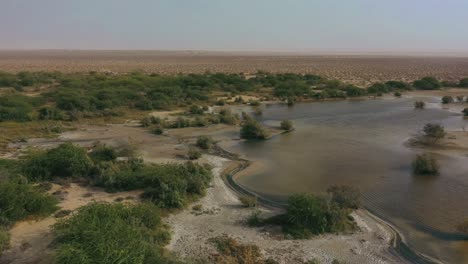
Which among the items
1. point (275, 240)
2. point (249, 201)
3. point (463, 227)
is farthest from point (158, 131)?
point (463, 227)

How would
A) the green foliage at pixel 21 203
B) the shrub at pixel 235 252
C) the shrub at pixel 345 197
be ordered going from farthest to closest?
the shrub at pixel 345 197 → the green foliage at pixel 21 203 → the shrub at pixel 235 252

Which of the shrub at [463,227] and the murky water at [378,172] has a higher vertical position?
the shrub at [463,227]

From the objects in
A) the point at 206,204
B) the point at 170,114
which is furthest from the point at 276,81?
the point at 206,204

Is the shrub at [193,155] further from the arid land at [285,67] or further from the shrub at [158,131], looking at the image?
the arid land at [285,67]

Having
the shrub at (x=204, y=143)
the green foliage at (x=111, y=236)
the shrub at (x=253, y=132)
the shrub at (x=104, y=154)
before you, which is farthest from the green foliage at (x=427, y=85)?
the green foliage at (x=111, y=236)

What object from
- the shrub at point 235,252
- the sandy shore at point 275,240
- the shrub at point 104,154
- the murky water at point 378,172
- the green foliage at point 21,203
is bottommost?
the murky water at point 378,172

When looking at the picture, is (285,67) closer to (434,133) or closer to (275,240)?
(434,133)

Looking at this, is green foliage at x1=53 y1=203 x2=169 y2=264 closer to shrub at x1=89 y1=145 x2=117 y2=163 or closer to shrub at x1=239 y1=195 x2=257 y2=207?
shrub at x1=239 y1=195 x2=257 y2=207
